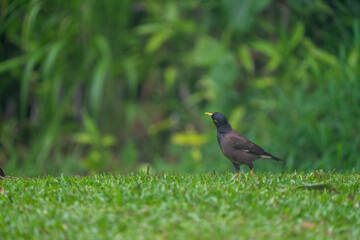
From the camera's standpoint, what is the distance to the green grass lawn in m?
4.16

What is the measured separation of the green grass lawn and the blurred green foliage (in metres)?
3.20

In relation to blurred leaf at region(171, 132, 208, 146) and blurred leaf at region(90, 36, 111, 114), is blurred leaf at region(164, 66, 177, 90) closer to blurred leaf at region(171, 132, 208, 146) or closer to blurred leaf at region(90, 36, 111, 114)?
blurred leaf at region(171, 132, 208, 146)

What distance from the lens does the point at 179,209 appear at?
14.9 ft

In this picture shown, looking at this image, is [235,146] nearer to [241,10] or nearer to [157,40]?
[241,10]

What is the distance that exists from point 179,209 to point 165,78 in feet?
22.4

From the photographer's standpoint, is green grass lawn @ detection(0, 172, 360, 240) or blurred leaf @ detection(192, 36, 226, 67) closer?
green grass lawn @ detection(0, 172, 360, 240)

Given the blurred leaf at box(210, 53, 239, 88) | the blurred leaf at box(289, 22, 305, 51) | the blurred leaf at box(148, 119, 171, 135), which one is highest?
the blurred leaf at box(289, 22, 305, 51)

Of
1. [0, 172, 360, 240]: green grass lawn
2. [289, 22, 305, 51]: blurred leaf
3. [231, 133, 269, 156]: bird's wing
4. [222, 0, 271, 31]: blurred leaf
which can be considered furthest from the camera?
[289, 22, 305, 51]: blurred leaf

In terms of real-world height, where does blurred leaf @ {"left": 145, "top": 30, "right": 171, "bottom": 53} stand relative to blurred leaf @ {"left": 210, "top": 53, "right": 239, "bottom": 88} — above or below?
above

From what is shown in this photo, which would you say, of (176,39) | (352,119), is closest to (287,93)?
(352,119)

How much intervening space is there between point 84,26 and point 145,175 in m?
4.79

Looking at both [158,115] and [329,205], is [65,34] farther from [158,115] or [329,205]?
[329,205]

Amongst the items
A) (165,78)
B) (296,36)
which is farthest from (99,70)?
(296,36)

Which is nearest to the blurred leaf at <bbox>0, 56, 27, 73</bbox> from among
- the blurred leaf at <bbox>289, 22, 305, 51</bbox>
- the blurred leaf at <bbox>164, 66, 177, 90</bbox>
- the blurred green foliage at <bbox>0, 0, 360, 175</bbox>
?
the blurred green foliage at <bbox>0, 0, 360, 175</bbox>
